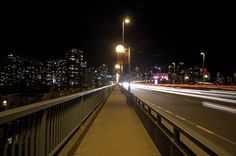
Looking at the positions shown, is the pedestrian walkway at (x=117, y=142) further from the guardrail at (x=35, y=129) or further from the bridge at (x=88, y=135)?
the guardrail at (x=35, y=129)

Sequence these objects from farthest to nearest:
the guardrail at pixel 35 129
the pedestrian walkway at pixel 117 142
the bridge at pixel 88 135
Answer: the pedestrian walkway at pixel 117 142 → the bridge at pixel 88 135 → the guardrail at pixel 35 129

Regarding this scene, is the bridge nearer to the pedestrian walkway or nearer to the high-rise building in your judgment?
the pedestrian walkway

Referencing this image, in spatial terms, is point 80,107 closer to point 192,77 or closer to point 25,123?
point 25,123

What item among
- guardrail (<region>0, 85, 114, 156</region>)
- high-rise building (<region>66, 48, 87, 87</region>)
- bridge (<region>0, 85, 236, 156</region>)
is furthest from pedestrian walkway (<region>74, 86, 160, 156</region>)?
high-rise building (<region>66, 48, 87, 87</region>)

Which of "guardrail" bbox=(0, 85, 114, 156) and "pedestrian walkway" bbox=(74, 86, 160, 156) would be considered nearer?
"guardrail" bbox=(0, 85, 114, 156)

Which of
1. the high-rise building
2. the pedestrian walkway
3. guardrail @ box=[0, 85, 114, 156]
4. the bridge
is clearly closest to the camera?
guardrail @ box=[0, 85, 114, 156]

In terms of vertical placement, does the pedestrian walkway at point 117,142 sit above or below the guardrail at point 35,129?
below

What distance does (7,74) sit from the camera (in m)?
177

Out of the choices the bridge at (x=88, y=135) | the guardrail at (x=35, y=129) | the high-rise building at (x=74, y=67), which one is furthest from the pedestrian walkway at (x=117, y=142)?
the high-rise building at (x=74, y=67)

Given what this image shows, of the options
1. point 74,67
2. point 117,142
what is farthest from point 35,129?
point 74,67

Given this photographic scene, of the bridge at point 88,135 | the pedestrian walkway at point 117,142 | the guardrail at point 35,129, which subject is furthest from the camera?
the pedestrian walkway at point 117,142

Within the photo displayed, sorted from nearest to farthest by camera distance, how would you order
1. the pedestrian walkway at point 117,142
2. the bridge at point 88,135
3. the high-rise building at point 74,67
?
the bridge at point 88,135
the pedestrian walkway at point 117,142
the high-rise building at point 74,67

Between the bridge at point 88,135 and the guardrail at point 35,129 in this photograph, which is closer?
the guardrail at point 35,129

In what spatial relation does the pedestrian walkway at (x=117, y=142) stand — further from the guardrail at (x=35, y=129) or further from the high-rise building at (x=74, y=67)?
the high-rise building at (x=74, y=67)
